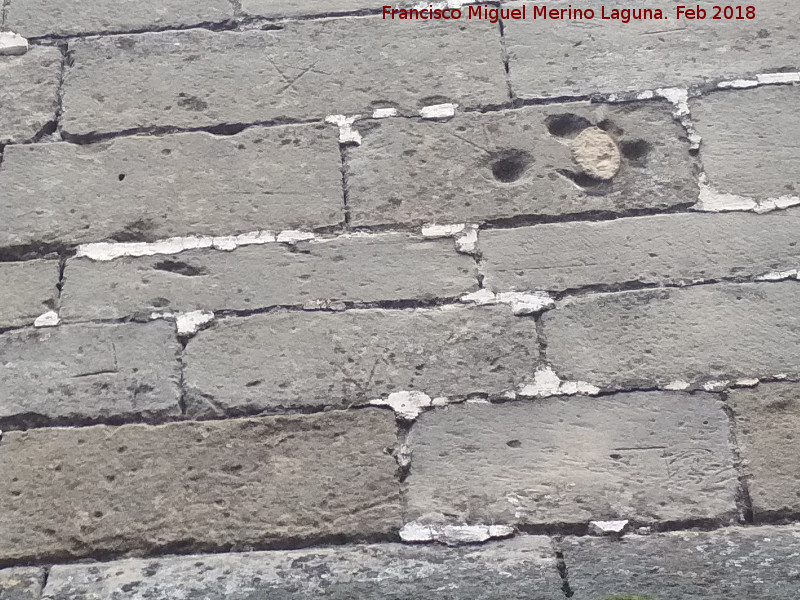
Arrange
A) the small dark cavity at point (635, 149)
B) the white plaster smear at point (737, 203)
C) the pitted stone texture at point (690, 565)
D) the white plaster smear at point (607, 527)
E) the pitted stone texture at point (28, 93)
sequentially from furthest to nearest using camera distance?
the pitted stone texture at point (28, 93) → the small dark cavity at point (635, 149) → the white plaster smear at point (737, 203) → the white plaster smear at point (607, 527) → the pitted stone texture at point (690, 565)

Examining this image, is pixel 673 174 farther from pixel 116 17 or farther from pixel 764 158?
pixel 116 17

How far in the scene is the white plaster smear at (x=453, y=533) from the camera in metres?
2.65

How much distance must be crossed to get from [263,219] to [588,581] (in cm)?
146

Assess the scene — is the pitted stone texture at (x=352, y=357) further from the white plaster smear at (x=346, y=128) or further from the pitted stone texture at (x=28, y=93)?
the pitted stone texture at (x=28, y=93)

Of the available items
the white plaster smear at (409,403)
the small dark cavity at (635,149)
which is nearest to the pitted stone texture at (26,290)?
the white plaster smear at (409,403)

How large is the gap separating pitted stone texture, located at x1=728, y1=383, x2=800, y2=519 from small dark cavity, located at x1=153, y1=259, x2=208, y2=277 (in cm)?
161

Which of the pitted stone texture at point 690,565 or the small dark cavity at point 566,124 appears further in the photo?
the small dark cavity at point 566,124

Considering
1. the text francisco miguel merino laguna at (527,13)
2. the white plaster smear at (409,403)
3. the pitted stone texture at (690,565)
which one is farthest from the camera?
the text francisco miguel merino laguna at (527,13)

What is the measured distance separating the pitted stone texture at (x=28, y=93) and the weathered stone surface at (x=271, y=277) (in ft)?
1.89

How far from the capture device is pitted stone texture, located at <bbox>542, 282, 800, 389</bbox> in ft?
9.43

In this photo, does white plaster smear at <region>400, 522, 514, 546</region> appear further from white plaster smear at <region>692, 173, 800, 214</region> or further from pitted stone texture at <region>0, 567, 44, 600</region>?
white plaster smear at <region>692, 173, 800, 214</region>

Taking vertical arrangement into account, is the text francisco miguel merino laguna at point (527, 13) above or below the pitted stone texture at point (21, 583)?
above

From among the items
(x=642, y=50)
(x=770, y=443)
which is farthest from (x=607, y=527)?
(x=642, y=50)

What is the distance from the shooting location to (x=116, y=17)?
3.53 metres
